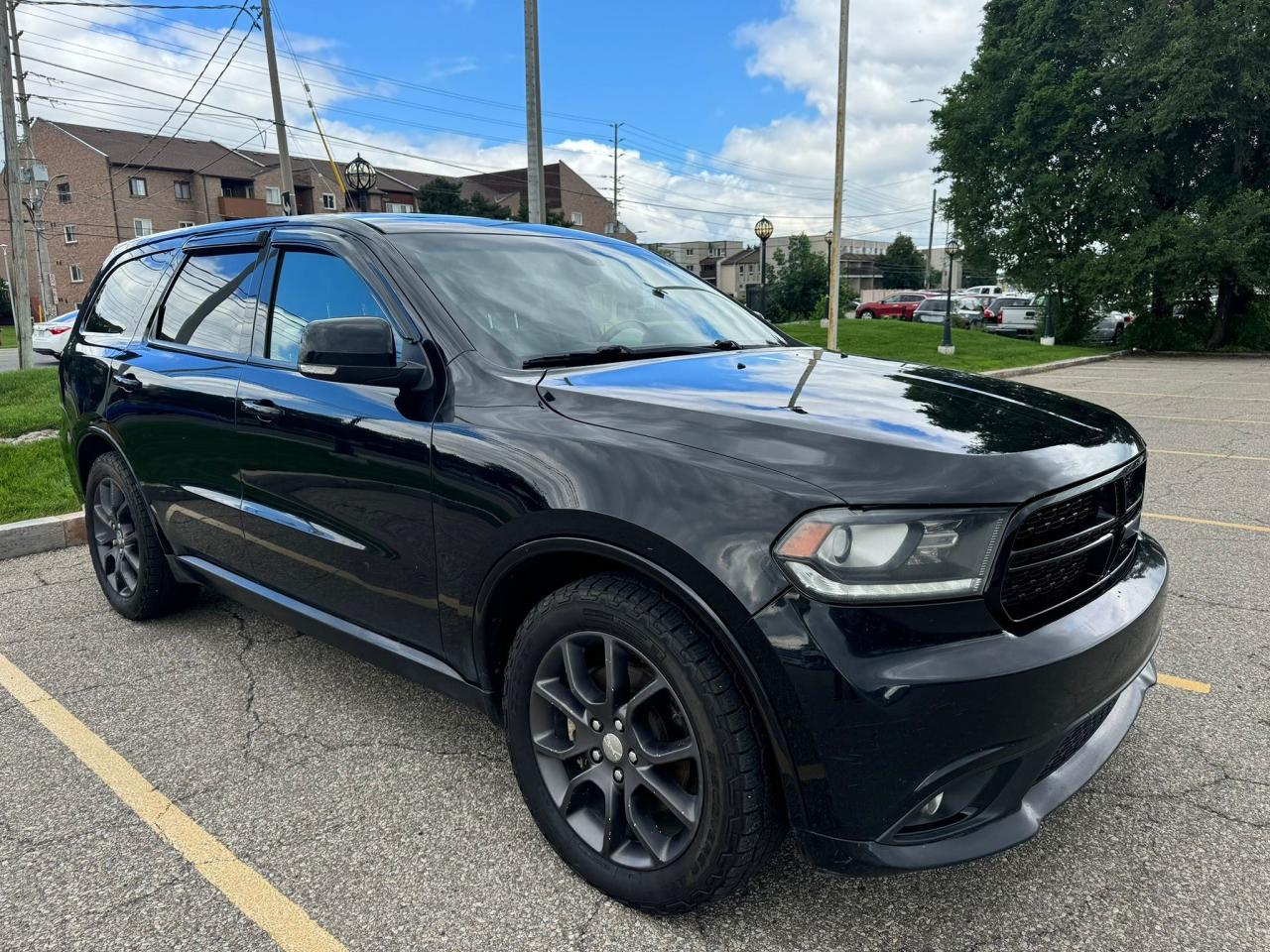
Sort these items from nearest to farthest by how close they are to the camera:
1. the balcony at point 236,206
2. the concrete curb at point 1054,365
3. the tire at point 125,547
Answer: the tire at point 125,547, the concrete curb at point 1054,365, the balcony at point 236,206

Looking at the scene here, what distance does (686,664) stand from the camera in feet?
6.28

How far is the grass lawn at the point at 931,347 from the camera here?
18.6 m

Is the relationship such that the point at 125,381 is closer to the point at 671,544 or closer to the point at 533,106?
the point at 671,544

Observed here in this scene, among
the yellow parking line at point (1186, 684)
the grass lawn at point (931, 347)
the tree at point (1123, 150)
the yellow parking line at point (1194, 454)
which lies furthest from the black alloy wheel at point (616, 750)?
the tree at point (1123, 150)

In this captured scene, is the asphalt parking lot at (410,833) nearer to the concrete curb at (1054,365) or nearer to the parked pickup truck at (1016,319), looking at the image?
the concrete curb at (1054,365)

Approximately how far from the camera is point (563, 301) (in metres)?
2.96

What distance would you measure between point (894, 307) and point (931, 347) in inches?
1040

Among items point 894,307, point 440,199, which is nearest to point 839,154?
point 894,307

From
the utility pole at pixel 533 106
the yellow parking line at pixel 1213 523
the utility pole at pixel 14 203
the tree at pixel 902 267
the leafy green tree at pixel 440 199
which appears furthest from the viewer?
the tree at pixel 902 267

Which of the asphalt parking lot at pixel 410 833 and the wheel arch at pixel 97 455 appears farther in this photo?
the wheel arch at pixel 97 455

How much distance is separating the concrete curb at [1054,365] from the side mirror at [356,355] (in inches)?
529

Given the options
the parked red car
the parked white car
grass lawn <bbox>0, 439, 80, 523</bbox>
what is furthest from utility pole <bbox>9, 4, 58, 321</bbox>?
the parked red car

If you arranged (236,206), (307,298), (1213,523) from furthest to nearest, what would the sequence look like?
(236,206), (1213,523), (307,298)

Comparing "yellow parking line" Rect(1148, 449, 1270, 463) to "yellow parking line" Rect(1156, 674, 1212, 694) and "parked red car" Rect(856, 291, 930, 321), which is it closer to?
"yellow parking line" Rect(1156, 674, 1212, 694)
